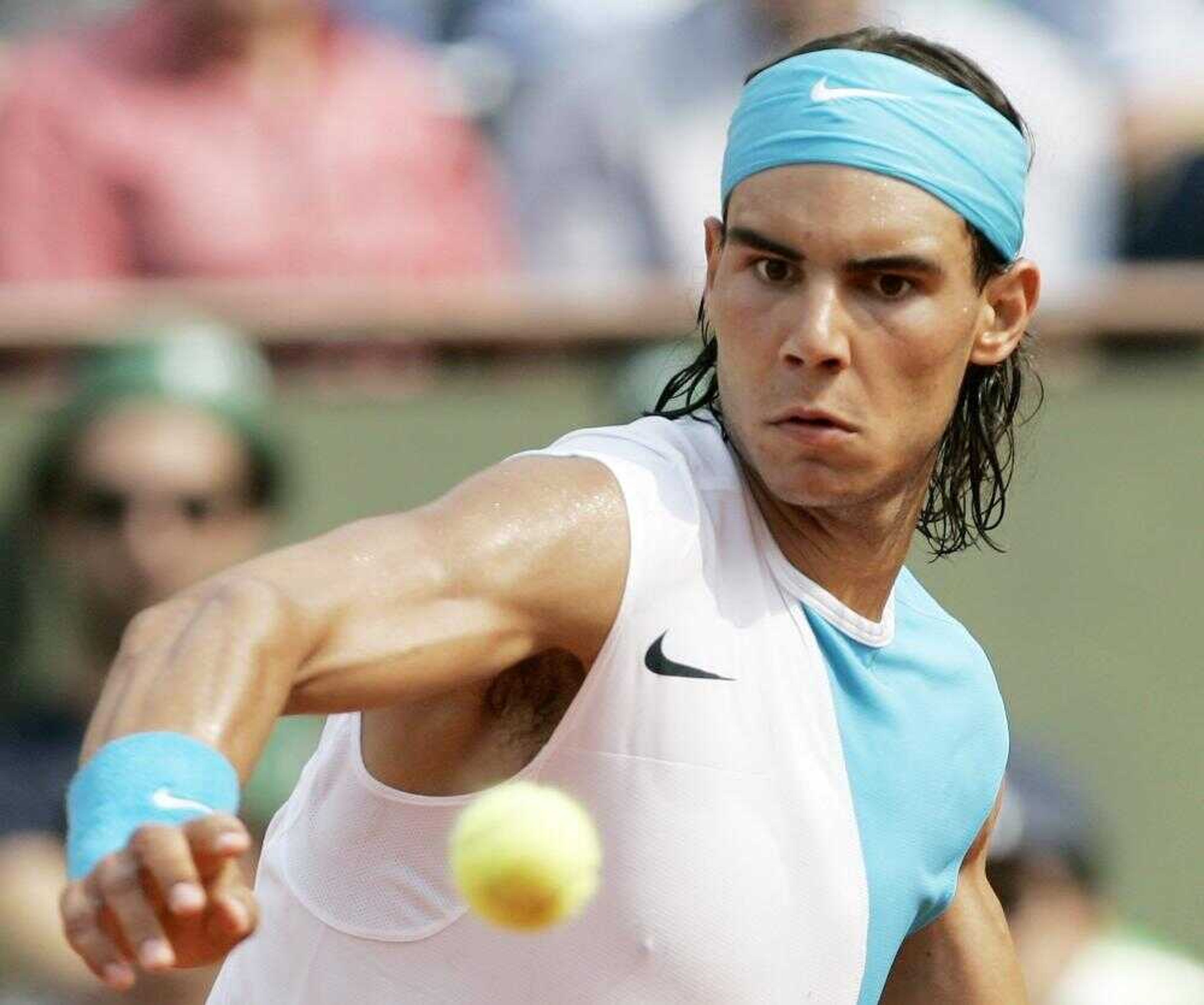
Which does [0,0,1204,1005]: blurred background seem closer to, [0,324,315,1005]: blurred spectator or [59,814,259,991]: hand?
[0,324,315,1005]: blurred spectator

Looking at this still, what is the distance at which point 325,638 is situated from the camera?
2.72 metres

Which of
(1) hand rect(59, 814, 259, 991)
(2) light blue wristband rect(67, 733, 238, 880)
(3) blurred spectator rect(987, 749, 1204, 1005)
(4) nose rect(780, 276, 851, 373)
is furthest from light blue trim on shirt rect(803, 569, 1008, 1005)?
(3) blurred spectator rect(987, 749, 1204, 1005)

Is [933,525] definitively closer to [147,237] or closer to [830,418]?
[830,418]

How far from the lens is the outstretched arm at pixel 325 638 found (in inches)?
89.7

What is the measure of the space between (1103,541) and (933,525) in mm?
2417

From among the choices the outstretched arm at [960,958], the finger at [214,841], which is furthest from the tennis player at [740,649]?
the finger at [214,841]

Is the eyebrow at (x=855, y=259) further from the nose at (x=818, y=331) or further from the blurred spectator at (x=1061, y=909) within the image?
the blurred spectator at (x=1061, y=909)

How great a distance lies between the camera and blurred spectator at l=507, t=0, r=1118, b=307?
6547mm

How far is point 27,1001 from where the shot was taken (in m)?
5.40

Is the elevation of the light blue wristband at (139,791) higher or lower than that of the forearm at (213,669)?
lower

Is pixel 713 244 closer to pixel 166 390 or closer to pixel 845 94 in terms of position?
pixel 845 94

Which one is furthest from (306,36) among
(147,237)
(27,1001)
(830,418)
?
(830,418)

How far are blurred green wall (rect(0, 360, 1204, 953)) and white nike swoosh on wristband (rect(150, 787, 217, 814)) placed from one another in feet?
12.6

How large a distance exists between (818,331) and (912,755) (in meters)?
0.65
